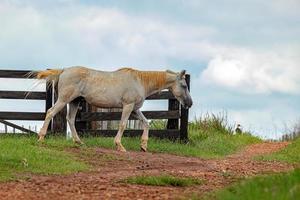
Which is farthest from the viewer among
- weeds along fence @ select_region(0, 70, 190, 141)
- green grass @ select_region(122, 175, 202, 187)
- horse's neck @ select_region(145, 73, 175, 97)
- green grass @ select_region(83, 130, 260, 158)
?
weeds along fence @ select_region(0, 70, 190, 141)

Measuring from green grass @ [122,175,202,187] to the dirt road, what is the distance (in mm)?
170

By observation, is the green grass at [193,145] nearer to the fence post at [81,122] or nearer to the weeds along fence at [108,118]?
the weeds along fence at [108,118]

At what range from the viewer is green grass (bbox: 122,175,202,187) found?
9477 millimetres

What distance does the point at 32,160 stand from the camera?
40.2ft

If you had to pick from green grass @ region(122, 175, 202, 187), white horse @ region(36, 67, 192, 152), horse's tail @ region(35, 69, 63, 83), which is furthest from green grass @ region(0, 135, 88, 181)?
horse's tail @ region(35, 69, 63, 83)

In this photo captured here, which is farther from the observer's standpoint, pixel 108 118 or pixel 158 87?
pixel 108 118

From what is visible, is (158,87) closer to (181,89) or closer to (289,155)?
(181,89)

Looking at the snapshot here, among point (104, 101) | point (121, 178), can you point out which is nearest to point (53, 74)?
point (104, 101)

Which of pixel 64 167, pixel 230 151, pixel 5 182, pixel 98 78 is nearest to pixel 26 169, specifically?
pixel 64 167

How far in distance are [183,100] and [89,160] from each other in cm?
489

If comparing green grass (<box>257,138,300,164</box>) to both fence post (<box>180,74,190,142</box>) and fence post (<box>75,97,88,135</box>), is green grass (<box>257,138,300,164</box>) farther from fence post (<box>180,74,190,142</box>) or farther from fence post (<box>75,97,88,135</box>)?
fence post (<box>75,97,88,135</box>)

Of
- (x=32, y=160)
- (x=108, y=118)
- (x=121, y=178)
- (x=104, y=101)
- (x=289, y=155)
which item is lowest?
(x=121, y=178)

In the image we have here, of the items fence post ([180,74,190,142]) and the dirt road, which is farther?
fence post ([180,74,190,142])

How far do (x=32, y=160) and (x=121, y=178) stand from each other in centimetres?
268
